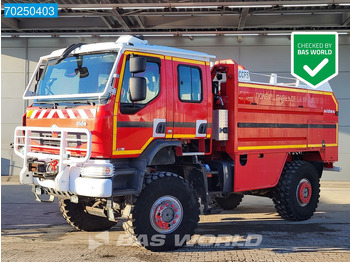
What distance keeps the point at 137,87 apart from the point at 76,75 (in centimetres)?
115

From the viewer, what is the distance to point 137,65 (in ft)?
19.4

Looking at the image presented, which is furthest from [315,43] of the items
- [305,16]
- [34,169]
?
[34,169]

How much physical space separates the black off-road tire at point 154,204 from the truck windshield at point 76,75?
1.55 meters

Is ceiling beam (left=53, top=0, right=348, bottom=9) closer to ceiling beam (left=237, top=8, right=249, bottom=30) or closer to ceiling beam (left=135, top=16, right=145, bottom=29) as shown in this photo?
ceiling beam (left=237, top=8, right=249, bottom=30)

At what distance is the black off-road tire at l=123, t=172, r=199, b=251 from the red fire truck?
Result: 0.01 metres

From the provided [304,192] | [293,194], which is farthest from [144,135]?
[304,192]

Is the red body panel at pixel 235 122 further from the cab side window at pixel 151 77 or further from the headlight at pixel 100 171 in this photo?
the headlight at pixel 100 171

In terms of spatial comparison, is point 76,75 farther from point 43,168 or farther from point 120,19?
point 120,19

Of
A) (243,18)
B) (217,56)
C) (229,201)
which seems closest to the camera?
(229,201)

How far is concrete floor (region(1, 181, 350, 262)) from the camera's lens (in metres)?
6.09

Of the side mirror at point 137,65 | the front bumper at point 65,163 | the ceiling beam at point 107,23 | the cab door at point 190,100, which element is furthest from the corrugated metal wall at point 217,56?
the side mirror at point 137,65

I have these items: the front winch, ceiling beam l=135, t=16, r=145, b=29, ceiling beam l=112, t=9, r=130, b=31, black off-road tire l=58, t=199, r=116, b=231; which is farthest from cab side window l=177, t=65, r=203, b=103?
ceiling beam l=135, t=16, r=145, b=29

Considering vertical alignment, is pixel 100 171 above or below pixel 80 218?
above

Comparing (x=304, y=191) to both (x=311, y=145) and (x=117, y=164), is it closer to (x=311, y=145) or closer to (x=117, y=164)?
(x=311, y=145)
